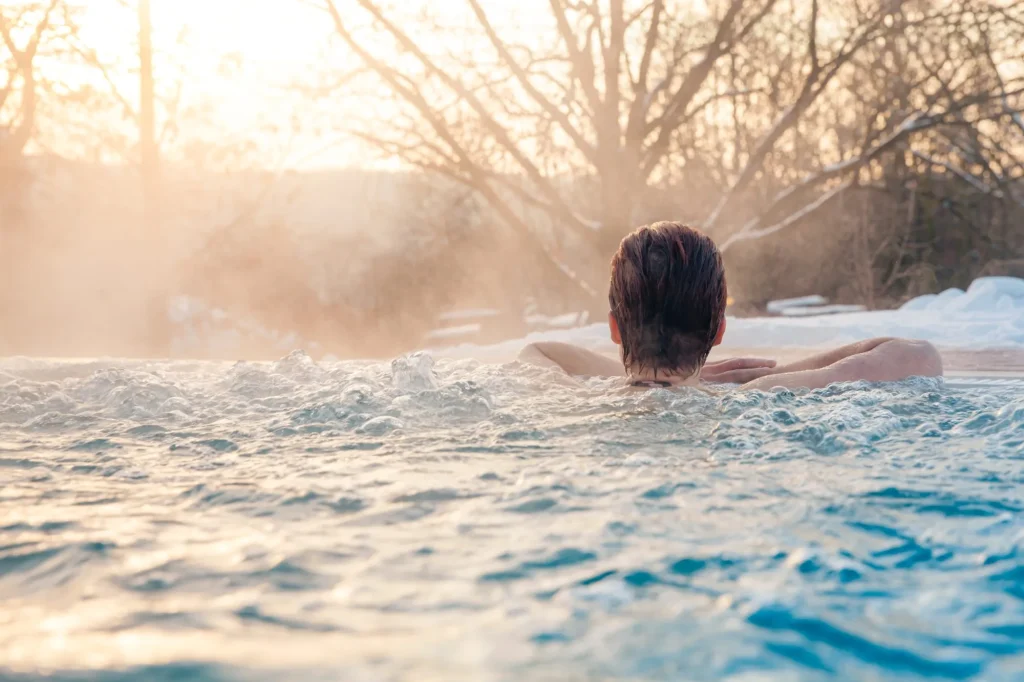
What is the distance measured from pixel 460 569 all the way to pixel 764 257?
38.4ft

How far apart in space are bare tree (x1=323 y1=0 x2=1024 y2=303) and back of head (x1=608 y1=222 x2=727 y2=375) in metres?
6.29

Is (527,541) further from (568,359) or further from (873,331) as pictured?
(873,331)

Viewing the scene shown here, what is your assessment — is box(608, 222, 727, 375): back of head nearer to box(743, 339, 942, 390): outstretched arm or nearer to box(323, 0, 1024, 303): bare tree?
box(743, 339, 942, 390): outstretched arm

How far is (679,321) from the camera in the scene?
2.18 metres

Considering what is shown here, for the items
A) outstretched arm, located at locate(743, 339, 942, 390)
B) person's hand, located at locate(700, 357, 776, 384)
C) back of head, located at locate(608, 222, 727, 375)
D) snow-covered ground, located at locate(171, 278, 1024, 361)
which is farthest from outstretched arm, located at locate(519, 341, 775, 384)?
snow-covered ground, located at locate(171, 278, 1024, 361)

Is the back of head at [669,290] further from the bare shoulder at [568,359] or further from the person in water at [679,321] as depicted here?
the bare shoulder at [568,359]

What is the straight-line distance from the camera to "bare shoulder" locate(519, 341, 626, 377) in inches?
112

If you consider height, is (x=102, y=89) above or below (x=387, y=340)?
above

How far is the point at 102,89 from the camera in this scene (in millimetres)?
9555

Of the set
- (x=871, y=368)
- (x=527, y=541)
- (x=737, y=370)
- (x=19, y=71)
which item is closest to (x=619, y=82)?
(x=19, y=71)

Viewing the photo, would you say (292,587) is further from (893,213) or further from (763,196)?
(893,213)

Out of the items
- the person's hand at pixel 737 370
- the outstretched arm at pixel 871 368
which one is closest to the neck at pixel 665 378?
the outstretched arm at pixel 871 368

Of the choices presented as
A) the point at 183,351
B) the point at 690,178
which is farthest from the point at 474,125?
the point at 183,351

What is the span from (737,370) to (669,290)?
69cm
